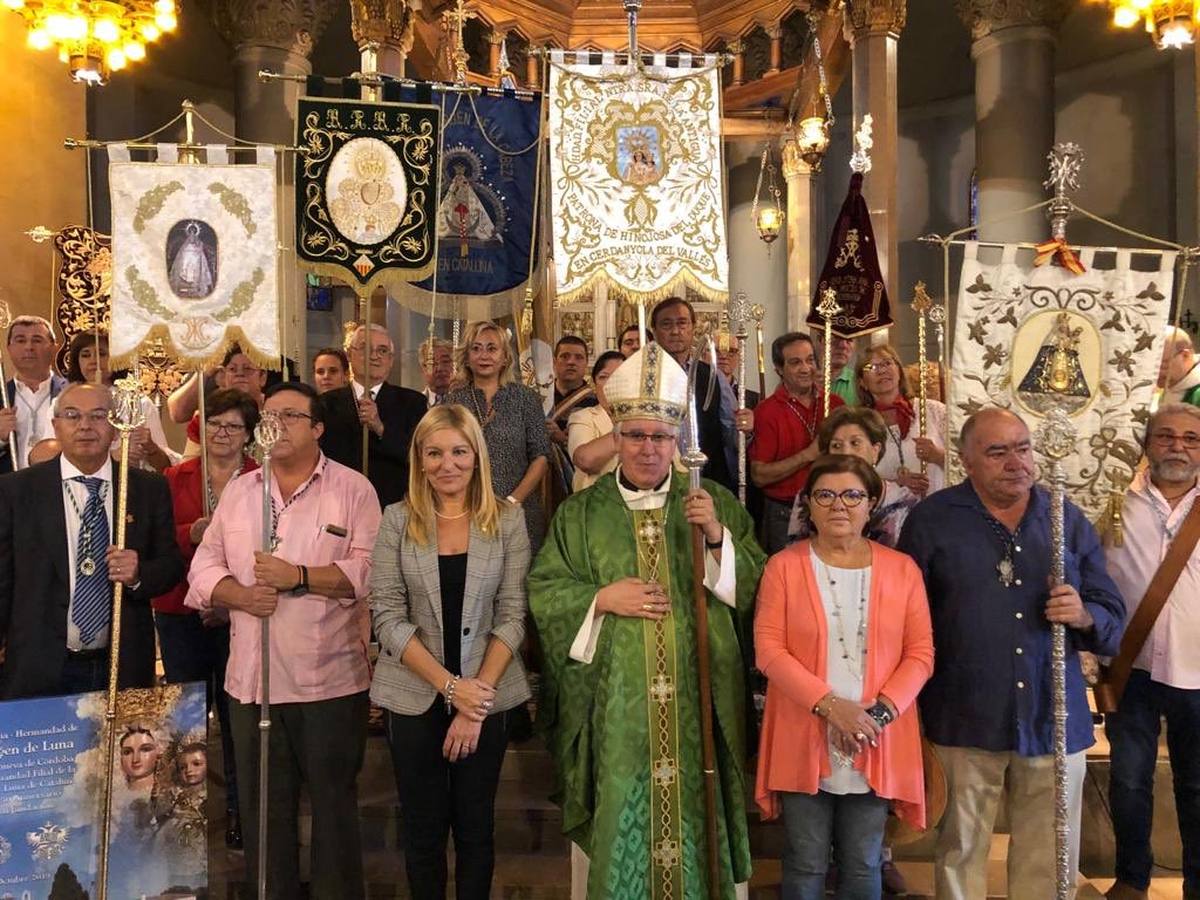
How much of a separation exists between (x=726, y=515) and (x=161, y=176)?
2.92 meters

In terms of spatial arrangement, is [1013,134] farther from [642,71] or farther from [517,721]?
[517,721]

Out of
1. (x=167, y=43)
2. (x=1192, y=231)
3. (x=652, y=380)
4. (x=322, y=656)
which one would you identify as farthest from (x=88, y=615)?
(x=1192, y=231)

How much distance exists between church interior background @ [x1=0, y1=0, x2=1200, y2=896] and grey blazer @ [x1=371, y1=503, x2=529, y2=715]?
5.03m

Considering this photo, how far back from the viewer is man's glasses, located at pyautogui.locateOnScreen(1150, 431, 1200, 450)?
12.9 feet

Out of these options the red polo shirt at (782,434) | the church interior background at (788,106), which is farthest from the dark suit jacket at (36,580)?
the church interior background at (788,106)

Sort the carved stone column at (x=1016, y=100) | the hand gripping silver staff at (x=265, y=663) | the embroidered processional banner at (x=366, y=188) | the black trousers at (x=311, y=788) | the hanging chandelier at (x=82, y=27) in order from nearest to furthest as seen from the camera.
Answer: the hand gripping silver staff at (x=265, y=663) → the black trousers at (x=311, y=788) → the embroidered processional banner at (x=366, y=188) → the hanging chandelier at (x=82, y=27) → the carved stone column at (x=1016, y=100)

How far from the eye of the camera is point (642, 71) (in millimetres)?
4906

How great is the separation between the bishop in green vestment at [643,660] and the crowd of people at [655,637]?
0.03 feet

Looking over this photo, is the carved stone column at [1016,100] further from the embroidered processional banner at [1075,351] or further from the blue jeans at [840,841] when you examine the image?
the blue jeans at [840,841]

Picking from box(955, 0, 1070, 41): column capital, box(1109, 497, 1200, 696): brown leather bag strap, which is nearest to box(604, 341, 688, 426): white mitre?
box(1109, 497, 1200, 696): brown leather bag strap

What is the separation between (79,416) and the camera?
381 cm

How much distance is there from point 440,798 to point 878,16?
8.06 m

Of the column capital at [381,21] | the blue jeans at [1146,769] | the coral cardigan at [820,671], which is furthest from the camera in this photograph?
the column capital at [381,21]

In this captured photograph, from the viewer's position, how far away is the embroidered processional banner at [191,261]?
4.58m
